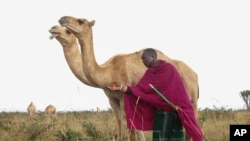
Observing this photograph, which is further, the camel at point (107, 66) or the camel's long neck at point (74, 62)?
the camel's long neck at point (74, 62)

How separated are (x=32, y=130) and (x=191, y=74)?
12.9 ft

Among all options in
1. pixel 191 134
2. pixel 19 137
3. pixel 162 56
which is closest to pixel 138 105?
pixel 191 134

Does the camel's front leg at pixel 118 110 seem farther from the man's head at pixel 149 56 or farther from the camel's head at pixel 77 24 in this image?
the man's head at pixel 149 56

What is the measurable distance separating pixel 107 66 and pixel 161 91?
2895 millimetres

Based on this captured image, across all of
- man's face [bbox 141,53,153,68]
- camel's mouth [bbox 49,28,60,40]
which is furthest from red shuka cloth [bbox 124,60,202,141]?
camel's mouth [bbox 49,28,60,40]

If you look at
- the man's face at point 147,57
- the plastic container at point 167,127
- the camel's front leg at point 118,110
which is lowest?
the plastic container at point 167,127

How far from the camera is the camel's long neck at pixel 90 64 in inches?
393

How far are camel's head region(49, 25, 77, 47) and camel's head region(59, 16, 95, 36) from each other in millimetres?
518

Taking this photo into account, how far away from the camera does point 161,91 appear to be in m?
7.89

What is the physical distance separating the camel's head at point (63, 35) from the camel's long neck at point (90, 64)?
1.81ft

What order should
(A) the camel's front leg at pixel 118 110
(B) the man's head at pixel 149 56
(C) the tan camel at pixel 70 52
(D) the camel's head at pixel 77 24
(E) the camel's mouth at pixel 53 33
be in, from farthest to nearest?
(A) the camel's front leg at pixel 118 110, (C) the tan camel at pixel 70 52, (E) the camel's mouth at pixel 53 33, (D) the camel's head at pixel 77 24, (B) the man's head at pixel 149 56

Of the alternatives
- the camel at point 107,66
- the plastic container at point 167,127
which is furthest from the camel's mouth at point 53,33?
the plastic container at point 167,127

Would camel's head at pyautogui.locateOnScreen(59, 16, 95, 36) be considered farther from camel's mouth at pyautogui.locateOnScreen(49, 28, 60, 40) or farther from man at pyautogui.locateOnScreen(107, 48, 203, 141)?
man at pyautogui.locateOnScreen(107, 48, 203, 141)

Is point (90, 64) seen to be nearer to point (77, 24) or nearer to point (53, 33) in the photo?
point (77, 24)
